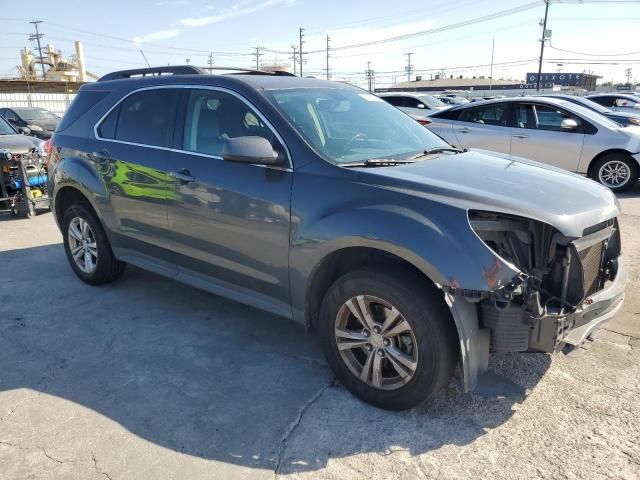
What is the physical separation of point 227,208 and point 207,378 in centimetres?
114

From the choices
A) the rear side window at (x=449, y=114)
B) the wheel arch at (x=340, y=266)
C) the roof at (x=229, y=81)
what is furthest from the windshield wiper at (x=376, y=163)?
the rear side window at (x=449, y=114)

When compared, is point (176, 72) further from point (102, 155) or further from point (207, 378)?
point (207, 378)

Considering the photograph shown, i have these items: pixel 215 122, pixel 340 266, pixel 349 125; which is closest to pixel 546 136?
pixel 349 125

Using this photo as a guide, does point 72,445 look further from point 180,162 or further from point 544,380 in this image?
point 544,380

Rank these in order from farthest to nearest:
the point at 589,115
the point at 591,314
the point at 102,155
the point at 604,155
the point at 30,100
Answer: the point at 30,100
the point at 589,115
the point at 604,155
the point at 102,155
the point at 591,314

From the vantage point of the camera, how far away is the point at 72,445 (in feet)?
9.27

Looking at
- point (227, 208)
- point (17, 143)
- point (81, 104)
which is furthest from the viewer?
point (17, 143)

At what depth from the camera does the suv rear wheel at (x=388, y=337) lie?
2.77m

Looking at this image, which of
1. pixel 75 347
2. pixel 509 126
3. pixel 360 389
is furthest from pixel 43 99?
pixel 360 389

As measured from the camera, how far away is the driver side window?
11.9ft

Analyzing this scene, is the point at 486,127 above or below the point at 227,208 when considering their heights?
above

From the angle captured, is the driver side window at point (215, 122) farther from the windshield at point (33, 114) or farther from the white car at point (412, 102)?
the windshield at point (33, 114)

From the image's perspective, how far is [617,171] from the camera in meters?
9.22

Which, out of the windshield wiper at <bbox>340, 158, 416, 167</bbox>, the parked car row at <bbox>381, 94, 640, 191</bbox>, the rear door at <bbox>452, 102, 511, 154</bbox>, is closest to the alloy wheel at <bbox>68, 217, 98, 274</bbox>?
the windshield wiper at <bbox>340, 158, 416, 167</bbox>
